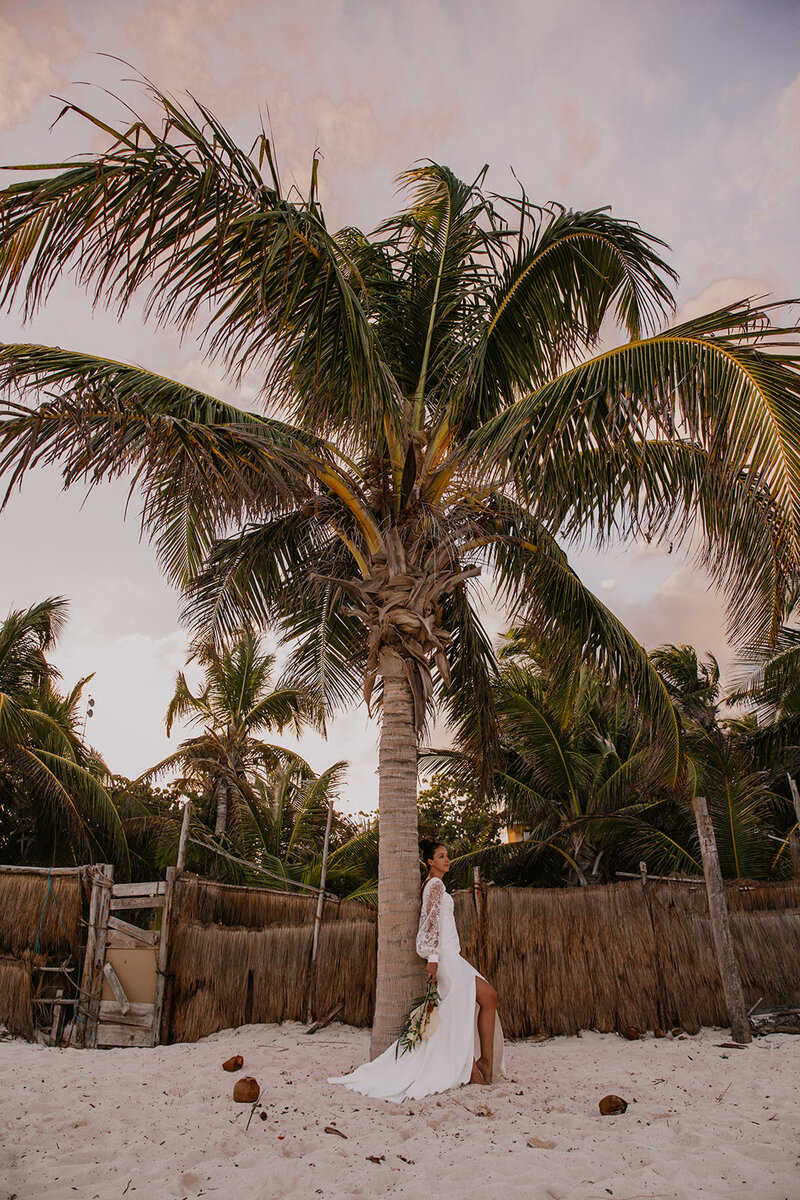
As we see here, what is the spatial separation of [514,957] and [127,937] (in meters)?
3.51

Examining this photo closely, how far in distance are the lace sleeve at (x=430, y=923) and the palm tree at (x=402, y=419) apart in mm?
172

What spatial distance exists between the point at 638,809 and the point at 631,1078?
314 inches

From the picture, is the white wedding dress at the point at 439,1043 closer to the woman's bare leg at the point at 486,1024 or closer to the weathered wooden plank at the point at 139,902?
the woman's bare leg at the point at 486,1024

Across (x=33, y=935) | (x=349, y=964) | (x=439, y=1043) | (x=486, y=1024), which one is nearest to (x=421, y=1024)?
(x=439, y=1043)

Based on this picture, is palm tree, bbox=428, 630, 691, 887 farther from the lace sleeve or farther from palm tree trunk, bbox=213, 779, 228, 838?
the lace sleeve

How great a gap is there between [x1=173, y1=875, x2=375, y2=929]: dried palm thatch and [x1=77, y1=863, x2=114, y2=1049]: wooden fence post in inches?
26.3

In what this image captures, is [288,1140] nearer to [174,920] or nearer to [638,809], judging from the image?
[174,920]

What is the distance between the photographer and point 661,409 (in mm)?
4668

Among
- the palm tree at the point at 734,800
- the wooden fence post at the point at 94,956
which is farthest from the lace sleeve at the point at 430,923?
the palm tree at the point at 734,800

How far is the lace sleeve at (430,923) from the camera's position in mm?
4574

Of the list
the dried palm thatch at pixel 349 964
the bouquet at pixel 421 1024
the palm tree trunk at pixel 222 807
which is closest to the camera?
the bouquet at pixel 421 1024

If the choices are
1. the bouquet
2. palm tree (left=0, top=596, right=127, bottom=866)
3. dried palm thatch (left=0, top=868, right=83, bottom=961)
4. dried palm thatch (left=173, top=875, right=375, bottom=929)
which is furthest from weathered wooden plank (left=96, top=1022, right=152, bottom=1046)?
palm tree (left=0, top=596, right=127, bottom=866)

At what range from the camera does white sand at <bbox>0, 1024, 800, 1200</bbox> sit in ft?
9.00

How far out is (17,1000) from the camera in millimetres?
6445
